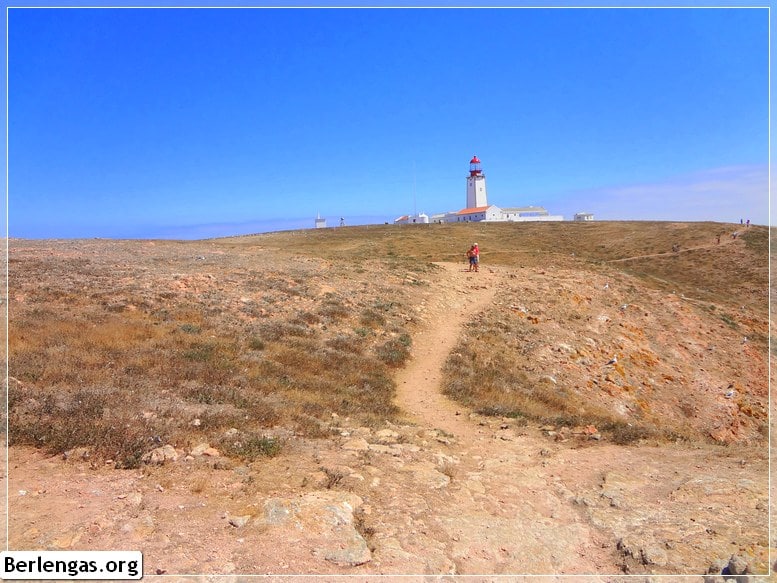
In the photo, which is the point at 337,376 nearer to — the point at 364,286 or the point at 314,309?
the point at 314,309

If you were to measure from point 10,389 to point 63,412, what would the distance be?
131 centimetres

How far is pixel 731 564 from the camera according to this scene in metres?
4.91

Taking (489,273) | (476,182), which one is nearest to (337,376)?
(489,273)

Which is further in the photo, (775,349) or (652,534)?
(775,349)

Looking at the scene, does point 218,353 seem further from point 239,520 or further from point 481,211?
point 481,211

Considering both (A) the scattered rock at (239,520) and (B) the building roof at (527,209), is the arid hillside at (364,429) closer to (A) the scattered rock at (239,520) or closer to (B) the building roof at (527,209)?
(A) the scattered rock at (239,520)

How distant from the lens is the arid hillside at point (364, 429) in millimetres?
5410

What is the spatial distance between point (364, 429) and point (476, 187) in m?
108

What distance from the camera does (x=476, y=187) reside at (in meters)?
112

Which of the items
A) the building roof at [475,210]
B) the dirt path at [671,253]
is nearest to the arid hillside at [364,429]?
the dirt path at [671,253]

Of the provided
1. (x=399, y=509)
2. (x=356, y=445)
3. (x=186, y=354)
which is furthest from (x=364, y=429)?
(x=186, y=354)

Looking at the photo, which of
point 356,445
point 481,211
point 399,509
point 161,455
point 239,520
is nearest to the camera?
point 239,520

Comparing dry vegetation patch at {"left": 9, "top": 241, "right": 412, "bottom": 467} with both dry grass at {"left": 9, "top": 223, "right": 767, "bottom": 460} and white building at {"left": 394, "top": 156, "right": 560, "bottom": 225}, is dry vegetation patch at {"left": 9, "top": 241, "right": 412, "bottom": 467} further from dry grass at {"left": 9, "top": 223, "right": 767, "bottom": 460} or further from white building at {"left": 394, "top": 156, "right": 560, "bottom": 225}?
white building at {"left": 394, "top": 156, "right": 560, "bottom": 225}

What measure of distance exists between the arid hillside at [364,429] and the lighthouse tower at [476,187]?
3648 inches
